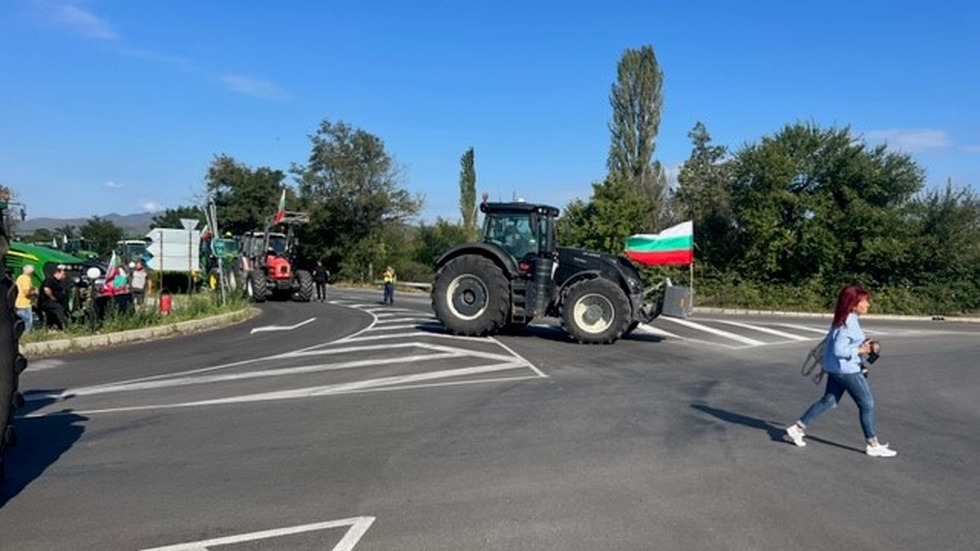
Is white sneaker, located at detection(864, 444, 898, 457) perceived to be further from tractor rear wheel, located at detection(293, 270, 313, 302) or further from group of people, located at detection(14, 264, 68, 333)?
tractor rear wheel, located at detection(293, 270, 313, 302)

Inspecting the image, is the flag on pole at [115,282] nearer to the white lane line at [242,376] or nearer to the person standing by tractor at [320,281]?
the white lane line at [242,376]

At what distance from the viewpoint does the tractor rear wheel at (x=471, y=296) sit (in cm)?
1642

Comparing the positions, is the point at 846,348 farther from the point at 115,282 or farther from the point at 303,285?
the point at 303,285

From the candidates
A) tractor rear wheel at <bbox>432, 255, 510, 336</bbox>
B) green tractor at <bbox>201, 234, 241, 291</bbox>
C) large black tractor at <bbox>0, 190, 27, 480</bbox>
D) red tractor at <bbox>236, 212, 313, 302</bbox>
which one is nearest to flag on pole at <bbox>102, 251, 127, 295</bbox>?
tractor rear wheel at <bbox>432, 255, 510, 336</bbox>

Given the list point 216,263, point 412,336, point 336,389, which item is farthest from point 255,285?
point 336,389

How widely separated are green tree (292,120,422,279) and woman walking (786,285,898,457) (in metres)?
48.3

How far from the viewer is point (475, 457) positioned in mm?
7094

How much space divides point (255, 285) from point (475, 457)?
23479mm

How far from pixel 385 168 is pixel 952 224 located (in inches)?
1404

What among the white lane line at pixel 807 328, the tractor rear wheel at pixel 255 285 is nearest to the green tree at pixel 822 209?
the white lane line at pixel 807 328

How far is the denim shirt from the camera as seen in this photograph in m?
7.36

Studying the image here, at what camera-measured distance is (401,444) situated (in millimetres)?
7570

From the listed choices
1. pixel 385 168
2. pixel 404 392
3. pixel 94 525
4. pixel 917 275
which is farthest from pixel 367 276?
pixel 94 525

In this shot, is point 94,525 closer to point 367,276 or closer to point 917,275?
point 917,275
